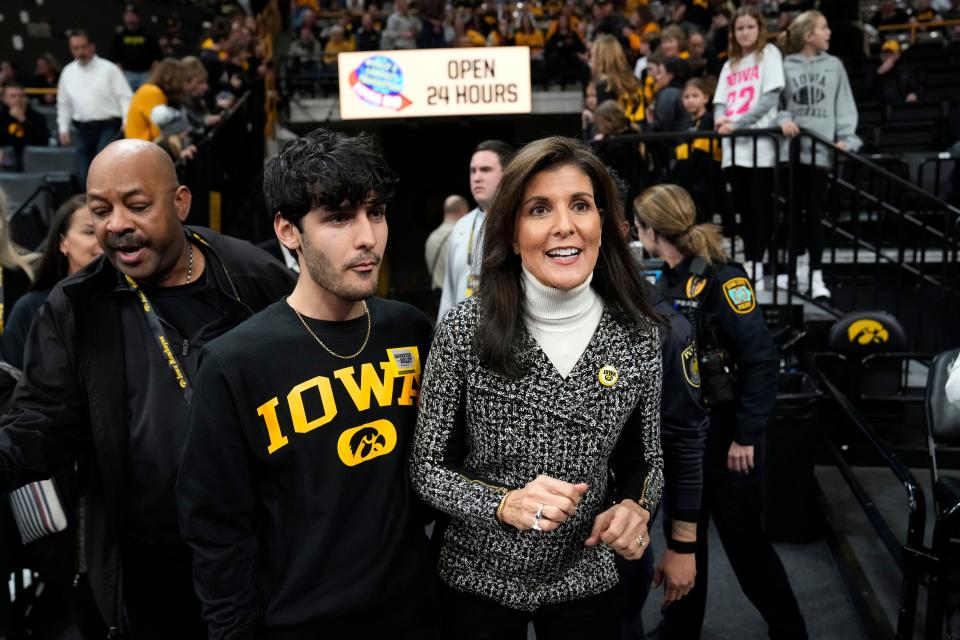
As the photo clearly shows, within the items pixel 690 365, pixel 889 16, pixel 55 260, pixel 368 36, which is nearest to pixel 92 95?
pixel 55 260

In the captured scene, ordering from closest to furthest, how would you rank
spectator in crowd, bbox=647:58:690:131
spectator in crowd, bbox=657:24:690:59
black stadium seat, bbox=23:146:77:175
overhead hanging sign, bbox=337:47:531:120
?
spectator in crowd, bbox=647:58:690:131
spectator in crowd, bbox=657:24:690:59
overhead hanging sign, bbox=337:47:531:120
black stadium seat, bbox=23:146:77:175

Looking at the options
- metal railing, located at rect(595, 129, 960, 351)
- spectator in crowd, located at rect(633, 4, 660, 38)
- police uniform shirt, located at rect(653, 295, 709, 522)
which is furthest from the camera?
spectator in crowd, located at rect(633, 4, 660, 38)

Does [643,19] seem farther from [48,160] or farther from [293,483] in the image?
[293,483]

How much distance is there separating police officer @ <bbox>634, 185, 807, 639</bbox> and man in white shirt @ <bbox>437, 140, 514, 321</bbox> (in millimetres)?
1093

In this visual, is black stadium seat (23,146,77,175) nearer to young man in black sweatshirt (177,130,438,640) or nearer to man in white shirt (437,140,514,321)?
man in white shirt (437,140,514,321)

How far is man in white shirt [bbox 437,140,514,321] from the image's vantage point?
14.0ft

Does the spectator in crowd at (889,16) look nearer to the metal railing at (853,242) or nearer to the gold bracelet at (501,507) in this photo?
the metal railing at (853,242)

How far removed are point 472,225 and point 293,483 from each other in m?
2.84

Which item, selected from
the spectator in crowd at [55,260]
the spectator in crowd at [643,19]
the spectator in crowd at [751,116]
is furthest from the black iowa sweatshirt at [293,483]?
the spectator in crowd at [643,19]

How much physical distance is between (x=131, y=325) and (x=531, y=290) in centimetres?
107

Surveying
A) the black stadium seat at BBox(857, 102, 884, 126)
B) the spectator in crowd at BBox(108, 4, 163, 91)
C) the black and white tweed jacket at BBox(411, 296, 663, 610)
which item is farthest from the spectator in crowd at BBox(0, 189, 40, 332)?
the black stadium seat at BBox(857, 102, 884, 126)

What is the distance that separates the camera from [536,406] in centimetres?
183

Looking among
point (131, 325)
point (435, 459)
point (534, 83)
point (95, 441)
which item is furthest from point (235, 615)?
point (534, 83)

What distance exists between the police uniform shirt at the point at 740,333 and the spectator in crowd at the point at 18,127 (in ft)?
32.8
